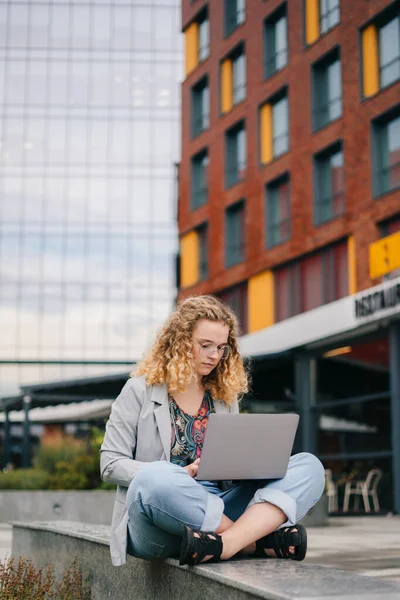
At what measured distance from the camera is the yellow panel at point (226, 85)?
30683 millimetres

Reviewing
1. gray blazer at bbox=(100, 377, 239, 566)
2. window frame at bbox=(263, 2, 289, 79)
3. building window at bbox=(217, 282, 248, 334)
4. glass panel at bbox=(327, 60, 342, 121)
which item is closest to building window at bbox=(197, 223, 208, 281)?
building window at bbox=(217, 282, 248, 334)

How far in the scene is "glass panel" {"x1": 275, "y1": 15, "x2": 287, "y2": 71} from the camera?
2742cm

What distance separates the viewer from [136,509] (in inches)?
171

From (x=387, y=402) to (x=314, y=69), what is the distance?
9.60 metres

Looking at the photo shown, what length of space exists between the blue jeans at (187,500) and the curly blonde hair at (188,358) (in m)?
0.54

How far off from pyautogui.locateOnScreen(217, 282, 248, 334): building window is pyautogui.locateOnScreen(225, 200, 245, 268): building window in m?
0.79

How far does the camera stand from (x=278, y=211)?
27406mm

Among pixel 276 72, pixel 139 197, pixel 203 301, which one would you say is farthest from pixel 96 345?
pixel 203 301

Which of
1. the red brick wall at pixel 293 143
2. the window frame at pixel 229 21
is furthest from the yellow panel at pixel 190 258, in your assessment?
the window frame at pixel 229 21

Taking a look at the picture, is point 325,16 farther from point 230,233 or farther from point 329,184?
point 230,233

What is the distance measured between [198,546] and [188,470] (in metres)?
0.39

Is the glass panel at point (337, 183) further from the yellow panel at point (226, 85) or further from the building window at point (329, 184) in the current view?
the yellow panel at point (226, 85)

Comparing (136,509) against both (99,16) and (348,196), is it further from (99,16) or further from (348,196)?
(99,16)

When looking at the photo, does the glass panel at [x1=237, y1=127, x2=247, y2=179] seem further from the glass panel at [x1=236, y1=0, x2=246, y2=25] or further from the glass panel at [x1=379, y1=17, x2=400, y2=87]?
the glass panel at [x1=379, y1=17, x2=400, y2=87]
